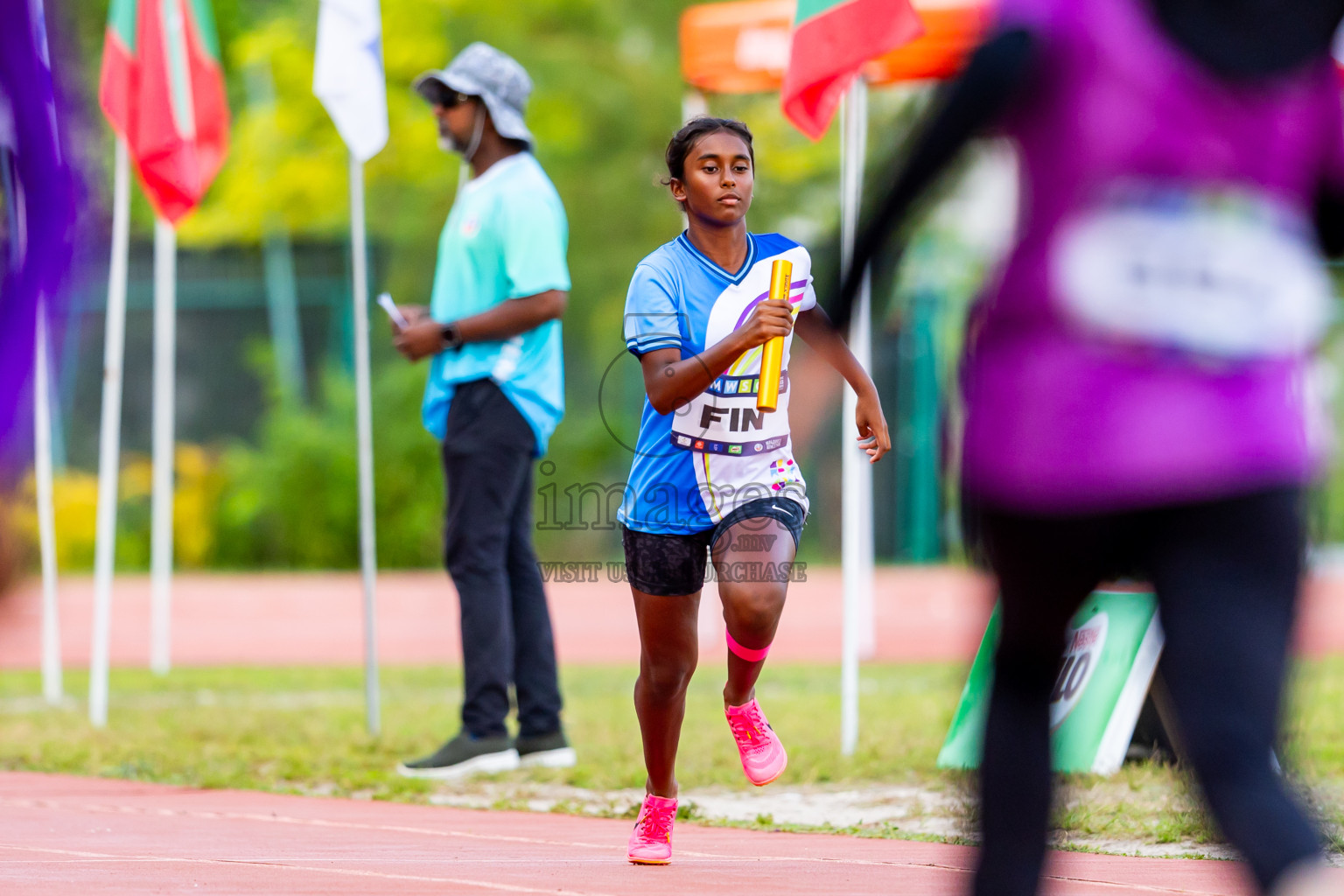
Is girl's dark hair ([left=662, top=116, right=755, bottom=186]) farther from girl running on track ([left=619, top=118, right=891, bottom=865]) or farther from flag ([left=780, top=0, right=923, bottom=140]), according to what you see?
flag ([left=780, top=0, right=923, bottom=140])

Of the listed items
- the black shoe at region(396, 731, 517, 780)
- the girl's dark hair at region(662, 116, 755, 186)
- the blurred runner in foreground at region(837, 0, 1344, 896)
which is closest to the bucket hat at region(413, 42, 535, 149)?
the girl's dark hair at region(662, 116, 755, 186)

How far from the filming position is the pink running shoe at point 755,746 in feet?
14.5

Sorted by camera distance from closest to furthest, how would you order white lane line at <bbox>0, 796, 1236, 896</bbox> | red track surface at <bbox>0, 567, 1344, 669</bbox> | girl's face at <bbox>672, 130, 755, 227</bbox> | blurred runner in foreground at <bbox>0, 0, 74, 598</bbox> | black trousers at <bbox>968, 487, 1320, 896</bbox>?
black trousers at <bbox>968, 487, 1320, 896</bbox> < blurred runner in foreground at <bbox>0, 0, 74, 598</bbox> < white lane line at <bbox>0, 796, 1236, 896</bbox> < girl's face at <bbox>672, 130, 755, 227</bbox> < red track surface at <bbox>0, 567, 1344, 669</bbox>

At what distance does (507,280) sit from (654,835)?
2.42m

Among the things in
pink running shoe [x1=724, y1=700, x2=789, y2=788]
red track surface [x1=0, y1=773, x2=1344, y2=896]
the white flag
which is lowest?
red track surface [x1=0, y1=773, x2=1344, y2=896]

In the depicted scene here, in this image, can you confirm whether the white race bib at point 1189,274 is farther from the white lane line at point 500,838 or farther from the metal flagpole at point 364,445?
the metal flagpole at point 364,445

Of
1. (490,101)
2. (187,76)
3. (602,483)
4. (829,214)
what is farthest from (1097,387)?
(829,214)

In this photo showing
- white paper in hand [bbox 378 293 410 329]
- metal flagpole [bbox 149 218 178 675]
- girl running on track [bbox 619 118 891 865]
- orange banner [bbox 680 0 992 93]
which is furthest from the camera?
orange banner [bbox 680 0 992 93]

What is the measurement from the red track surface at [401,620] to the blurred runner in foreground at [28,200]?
7404mm

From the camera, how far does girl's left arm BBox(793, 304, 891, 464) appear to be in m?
4.04

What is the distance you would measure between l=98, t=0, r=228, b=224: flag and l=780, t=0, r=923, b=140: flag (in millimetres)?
2936

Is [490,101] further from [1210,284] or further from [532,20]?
[532,20]

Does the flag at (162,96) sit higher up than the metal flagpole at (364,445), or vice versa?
the flag at (162,96)

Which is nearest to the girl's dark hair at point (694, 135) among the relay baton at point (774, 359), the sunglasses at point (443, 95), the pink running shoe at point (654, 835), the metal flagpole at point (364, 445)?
the relay baton at point (774, 359)
